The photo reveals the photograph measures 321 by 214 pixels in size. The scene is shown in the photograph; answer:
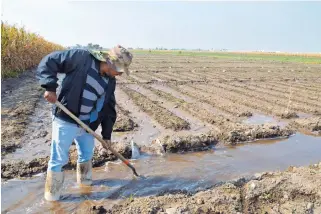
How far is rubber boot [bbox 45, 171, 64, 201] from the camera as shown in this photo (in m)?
3.67

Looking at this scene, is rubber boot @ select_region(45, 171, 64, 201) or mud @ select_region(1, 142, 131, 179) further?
mud @ select_region(1, 142, 131, 179)

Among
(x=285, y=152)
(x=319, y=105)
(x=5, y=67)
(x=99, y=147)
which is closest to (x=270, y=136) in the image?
(x=285, y=152)

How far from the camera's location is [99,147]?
5301 mm

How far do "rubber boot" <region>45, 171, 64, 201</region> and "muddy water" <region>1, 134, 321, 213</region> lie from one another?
82 mm

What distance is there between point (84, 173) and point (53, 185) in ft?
1.80

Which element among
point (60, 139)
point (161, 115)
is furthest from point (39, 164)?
point (161, 115)

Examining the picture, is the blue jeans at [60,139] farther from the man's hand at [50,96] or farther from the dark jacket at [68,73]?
the man's hand at [50,96]

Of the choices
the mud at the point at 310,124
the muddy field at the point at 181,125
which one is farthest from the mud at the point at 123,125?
the mud at the point at 310,124

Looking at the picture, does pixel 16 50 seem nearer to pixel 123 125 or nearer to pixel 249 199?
pixel 123 125

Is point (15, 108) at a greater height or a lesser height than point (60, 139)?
lesser

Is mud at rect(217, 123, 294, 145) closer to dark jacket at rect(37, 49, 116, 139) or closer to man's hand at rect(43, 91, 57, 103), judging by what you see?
dark jacket at rect(37, 49, 116, 139)

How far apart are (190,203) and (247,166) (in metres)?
2.13

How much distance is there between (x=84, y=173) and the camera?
4215 mm

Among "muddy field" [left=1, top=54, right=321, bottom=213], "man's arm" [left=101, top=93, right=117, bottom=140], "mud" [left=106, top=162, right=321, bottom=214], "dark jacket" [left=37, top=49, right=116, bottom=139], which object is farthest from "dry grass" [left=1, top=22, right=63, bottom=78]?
"mud" [left=106, top=162, right=321, bottom=214]
